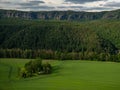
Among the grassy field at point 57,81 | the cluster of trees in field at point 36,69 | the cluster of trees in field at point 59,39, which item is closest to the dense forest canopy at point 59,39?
the cluster of trees in field at point 59,39

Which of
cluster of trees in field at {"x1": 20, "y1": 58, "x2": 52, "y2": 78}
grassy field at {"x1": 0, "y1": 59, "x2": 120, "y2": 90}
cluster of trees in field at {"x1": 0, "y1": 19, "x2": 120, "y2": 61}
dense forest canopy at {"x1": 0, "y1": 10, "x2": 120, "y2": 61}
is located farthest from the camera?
dense forest canopy at {"x1": 0, "y1": 10, "x2": 120, "y2": 61}

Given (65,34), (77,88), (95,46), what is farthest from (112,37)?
(77,88)

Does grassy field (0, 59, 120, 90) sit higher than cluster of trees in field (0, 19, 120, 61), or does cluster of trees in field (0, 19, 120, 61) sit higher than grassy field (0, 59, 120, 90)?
grassy field (0, 59, 120, 90)

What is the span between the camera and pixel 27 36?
6216 inches

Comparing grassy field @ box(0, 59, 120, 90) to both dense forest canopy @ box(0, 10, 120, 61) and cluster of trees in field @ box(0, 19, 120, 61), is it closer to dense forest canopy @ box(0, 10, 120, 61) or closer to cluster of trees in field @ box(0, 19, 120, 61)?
cluster of trees in field @ box(0, 19, 120, 61)

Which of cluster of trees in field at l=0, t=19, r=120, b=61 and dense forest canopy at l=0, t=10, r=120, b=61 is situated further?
dense forest canopy at l=0, t=10, r=120, b=61

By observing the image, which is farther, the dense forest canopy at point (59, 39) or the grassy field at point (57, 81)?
the dense forest canopy at point (59, 39)

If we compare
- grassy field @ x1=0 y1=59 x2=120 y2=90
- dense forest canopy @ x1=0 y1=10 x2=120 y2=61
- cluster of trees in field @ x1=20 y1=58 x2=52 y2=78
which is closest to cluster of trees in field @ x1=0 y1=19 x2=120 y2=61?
dense forest canopy @ x1=0 y1=10 x2=120 y2=61

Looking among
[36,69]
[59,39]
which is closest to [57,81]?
[36,69]

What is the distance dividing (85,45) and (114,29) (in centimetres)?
5618

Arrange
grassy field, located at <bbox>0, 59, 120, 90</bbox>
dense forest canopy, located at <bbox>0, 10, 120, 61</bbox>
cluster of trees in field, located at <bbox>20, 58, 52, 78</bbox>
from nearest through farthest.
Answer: grassy field, located at <bbox>0, 59, 120, 90</bbox>, cluster of trees in field, located at <bbox>20, 58, 52, 78</bbox>, dense forest canopy, located at <bbox>0, 10, 120, 61</bbox>

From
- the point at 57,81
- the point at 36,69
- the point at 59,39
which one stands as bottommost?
the point at 59,39

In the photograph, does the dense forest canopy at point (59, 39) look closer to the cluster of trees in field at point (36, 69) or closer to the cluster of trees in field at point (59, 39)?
the cluster of trees in field at point (59, 39)

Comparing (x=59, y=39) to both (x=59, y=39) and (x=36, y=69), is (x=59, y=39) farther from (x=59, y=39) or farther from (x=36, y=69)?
(x=36, y=69)
